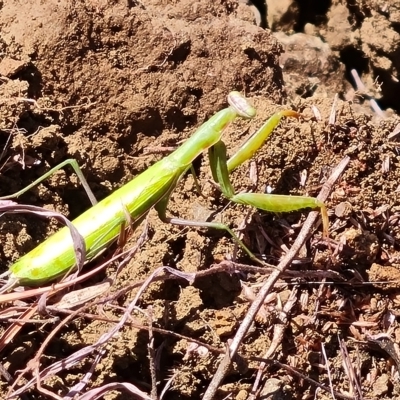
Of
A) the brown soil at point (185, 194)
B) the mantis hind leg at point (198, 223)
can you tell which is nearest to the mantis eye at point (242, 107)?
the brown soil at point (185, 194)

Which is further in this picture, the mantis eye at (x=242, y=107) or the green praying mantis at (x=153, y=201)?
the mantis eye at (x=242, y=107)

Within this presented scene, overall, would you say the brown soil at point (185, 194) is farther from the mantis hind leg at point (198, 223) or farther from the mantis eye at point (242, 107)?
the mantis eye at point (242, 107)

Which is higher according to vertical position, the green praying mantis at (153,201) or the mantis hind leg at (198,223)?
the green praying mantis at (153,201)

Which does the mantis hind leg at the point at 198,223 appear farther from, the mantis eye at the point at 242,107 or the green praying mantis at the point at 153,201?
the mantis eye at the point at 242,107

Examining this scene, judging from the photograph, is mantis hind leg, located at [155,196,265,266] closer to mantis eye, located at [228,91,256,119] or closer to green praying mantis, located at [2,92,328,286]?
green praying mantis, located at [2,92,328,286]

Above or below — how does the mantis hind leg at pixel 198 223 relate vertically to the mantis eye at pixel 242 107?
below

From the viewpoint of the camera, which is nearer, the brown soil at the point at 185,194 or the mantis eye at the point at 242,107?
the brown soil at the point at 185,194

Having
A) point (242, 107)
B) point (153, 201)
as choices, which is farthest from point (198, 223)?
point (242, 107)
